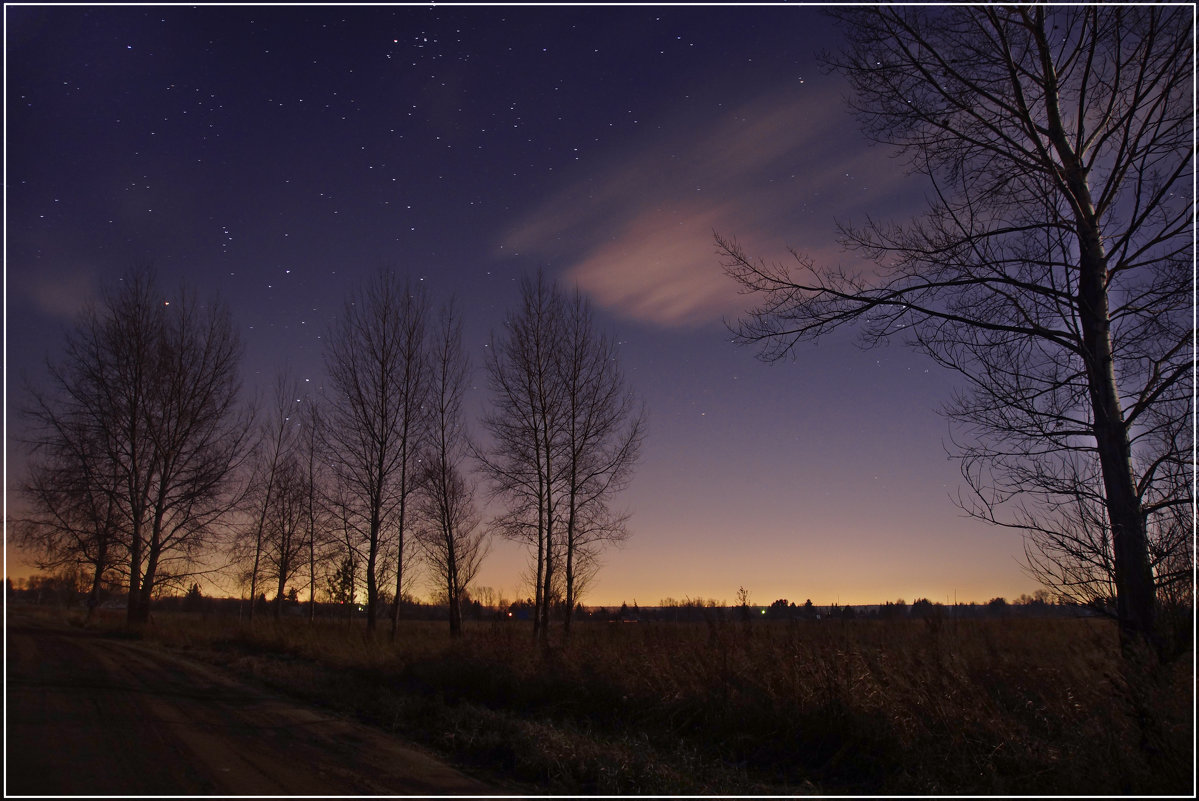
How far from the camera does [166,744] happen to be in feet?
21.7

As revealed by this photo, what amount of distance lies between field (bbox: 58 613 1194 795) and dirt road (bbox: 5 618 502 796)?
955mm

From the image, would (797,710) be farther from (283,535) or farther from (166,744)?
(283,535)

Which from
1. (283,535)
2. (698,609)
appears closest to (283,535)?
(283,535)

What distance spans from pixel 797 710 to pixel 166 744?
24.0 feet

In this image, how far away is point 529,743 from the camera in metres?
7.86

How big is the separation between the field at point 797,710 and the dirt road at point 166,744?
95 centimetres

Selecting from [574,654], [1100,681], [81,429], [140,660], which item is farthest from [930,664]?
[81,429]

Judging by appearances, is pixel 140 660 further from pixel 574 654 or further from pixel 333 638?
pixel 574 654

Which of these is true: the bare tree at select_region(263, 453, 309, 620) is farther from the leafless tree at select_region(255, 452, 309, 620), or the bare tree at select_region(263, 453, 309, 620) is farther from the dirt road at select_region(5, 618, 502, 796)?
the dirt road at select_region(5, 618, 502, 796)

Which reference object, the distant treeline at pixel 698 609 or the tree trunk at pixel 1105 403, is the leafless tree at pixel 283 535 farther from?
the tree trunk at pixel 1105 403

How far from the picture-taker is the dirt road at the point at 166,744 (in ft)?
17.8

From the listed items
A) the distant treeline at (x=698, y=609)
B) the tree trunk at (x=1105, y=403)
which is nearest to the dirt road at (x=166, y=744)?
the distant treeline at (x=698, y=609)

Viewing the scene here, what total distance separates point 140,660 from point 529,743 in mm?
10417

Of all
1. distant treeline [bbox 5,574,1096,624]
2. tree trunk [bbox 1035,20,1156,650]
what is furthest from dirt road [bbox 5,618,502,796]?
tree trunk [bbox 1035,20,1156,650]
